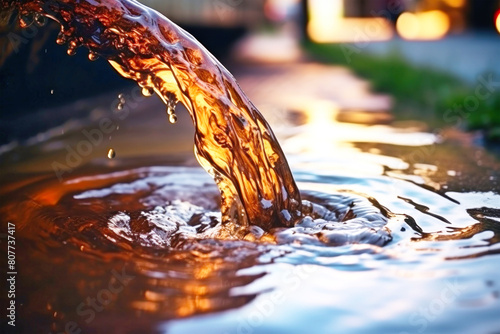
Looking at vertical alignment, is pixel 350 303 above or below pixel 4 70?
below

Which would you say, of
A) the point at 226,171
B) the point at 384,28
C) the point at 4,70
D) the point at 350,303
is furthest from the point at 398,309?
the point at 384,28

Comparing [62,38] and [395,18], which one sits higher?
[62,38]

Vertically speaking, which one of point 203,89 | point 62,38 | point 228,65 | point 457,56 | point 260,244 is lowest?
point 228,65

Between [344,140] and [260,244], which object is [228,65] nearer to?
[344,140]

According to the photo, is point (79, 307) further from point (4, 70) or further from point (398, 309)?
point (4, 70)

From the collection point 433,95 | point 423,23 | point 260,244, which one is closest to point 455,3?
point 423,23

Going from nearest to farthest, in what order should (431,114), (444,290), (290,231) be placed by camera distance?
(444,290), (290,231), (431,114)

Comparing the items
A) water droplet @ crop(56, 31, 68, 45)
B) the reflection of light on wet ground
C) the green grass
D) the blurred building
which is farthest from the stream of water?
the blurred building
